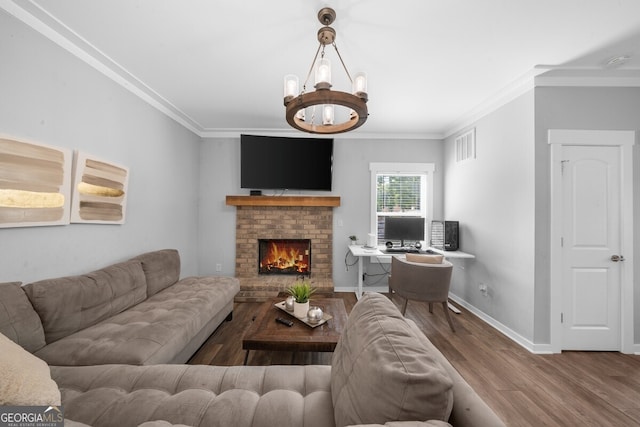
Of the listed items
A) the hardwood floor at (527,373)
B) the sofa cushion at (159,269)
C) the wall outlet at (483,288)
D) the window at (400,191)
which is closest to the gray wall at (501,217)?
the wall outlet at (483,288)

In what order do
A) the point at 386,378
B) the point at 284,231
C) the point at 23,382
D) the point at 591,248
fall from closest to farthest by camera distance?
the point at 386,378 < the point at 23,382 < the point at 591,248 < the point at 284,231

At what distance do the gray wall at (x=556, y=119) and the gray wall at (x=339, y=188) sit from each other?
1.80m

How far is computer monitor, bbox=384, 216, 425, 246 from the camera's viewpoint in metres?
3.91

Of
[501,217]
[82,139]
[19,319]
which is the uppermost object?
[82,139]

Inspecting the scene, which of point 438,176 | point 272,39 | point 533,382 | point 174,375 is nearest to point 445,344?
point 533,382

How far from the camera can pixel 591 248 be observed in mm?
2381

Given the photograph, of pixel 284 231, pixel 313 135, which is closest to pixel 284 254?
pixel 284 231

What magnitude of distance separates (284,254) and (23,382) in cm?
341

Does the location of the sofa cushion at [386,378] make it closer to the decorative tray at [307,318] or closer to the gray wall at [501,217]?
the decorative tray at [307,318]

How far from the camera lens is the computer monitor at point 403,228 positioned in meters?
3.91

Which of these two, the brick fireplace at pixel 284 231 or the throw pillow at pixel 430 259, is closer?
the throw pillow at pixel 430 259

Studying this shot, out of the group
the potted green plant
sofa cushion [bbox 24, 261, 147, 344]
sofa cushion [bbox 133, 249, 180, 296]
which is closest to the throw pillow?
the potted green plant

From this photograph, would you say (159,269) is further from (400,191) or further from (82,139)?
(400,191)

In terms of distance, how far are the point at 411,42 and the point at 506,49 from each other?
84 cm
